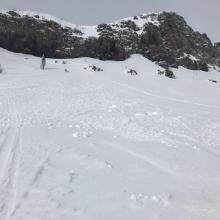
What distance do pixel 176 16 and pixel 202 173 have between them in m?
48.1

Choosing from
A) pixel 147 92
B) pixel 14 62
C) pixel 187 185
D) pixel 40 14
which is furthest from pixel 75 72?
pixel 187 185

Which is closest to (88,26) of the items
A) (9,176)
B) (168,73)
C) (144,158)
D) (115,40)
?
(115,40)

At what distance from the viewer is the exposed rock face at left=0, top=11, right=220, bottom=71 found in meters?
40.1

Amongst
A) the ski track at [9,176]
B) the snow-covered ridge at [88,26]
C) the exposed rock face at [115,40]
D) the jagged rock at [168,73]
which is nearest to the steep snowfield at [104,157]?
the ski track at [9,176]

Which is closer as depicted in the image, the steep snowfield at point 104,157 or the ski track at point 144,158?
the steep snowfield at point 104,157

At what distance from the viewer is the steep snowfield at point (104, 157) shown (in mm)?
6785

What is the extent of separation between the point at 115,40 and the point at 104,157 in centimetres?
3493

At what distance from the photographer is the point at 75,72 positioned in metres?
31.8

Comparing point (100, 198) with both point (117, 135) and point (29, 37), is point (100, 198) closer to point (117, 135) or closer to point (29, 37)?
point (117, 135)

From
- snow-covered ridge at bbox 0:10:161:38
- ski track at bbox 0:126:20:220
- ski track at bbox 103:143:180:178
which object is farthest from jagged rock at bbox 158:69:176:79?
ski track at bbox 0:126:20:220

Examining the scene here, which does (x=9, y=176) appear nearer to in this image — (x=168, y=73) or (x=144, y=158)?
(x=144, y=158)

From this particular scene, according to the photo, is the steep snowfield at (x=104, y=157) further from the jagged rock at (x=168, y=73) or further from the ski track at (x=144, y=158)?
the jagged rock at (x=168, y=73)

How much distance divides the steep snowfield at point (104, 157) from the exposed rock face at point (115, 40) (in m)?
19.1

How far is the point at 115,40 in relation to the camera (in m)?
43.3
